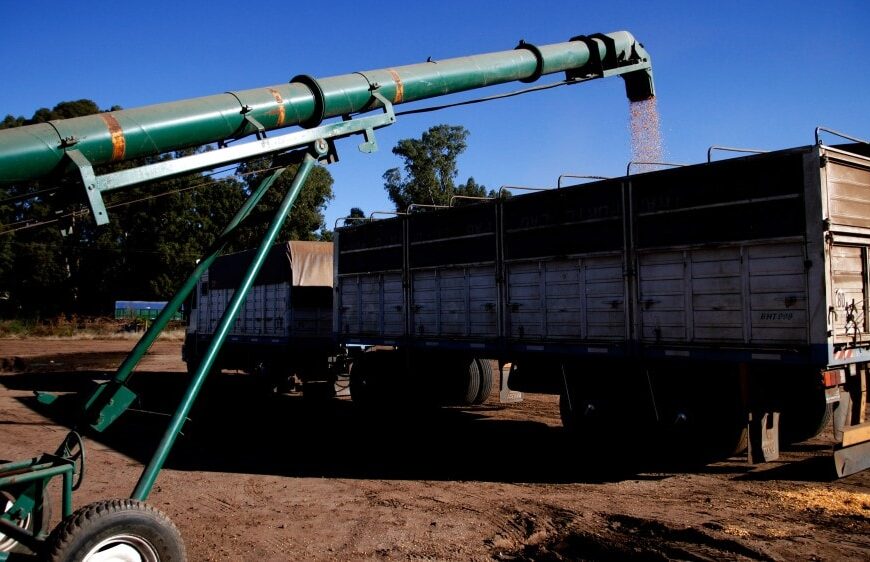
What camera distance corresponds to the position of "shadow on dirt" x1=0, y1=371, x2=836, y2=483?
8.47 m

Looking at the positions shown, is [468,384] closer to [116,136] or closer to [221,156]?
[221,156]

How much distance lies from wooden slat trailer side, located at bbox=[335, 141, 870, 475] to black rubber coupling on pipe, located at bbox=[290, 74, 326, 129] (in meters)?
4.53

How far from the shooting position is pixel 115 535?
161 inches

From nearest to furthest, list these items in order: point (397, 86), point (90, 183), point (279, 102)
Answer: point (90, 183) → point (279, 102) → point (397, 86)

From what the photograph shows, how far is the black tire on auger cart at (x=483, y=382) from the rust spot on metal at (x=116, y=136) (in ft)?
31.6

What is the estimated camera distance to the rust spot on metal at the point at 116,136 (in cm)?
446

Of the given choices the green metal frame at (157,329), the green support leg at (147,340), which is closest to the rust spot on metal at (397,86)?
the green metal frame at (157,329)

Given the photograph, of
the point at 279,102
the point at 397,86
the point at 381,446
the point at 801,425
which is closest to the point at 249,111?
the point at 279,102

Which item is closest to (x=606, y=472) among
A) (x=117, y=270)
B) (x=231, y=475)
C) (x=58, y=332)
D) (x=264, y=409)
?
(x=231, y=475)

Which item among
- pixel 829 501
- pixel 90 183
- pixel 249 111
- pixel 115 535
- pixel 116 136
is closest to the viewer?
pixel 115 535

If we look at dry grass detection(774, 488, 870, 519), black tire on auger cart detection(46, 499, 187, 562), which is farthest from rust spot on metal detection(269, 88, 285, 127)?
dry grass detection(774, 488, 870, 519)

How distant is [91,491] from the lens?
7.67 m

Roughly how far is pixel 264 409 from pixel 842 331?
1093 cm

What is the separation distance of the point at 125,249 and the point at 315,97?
2154 inches
